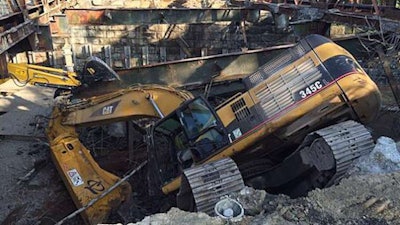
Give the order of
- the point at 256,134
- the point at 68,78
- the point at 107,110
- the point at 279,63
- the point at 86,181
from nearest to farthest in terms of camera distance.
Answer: the point at 256,134
the point at 279,63
the point at 86,181
the point at 107,110
the point at 68,78

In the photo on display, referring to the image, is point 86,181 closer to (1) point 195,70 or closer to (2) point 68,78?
(2) point 68,78

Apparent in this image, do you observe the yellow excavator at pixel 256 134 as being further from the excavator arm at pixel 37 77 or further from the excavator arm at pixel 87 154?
the excavator arm at pixel 37 77

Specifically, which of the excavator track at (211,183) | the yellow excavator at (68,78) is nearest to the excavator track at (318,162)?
the excavator track at (211,183)

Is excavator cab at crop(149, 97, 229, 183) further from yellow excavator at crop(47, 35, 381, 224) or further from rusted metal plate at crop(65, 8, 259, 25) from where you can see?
rusted metal plate at crop(65, 8, 259, 25)

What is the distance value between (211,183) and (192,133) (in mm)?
1516

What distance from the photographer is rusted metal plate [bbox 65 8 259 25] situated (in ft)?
46.8

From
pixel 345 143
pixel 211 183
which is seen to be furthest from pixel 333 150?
pixel 211 183

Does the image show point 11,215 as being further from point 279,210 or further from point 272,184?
point 279,210

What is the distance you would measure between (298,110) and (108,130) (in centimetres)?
571

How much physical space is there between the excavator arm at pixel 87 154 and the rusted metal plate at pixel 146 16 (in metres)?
6.89

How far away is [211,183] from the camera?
5.18m

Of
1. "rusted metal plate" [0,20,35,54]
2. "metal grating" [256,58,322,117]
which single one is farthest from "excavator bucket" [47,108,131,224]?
"metal grating" [256,58,322,117]

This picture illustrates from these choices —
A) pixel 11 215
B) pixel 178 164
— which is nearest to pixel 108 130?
pixel 11 215

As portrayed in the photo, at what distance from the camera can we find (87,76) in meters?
9.20
